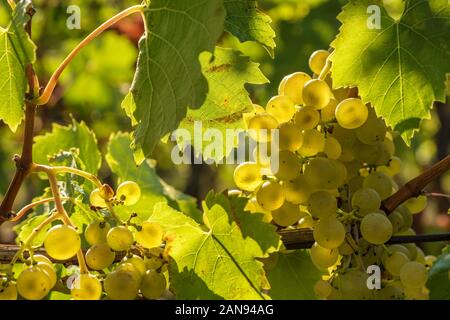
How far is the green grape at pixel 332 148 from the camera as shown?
4.29 feet

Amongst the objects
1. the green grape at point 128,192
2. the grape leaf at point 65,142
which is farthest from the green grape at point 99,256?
the grape leaf at point 65,142

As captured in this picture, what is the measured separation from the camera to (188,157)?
4.90ft

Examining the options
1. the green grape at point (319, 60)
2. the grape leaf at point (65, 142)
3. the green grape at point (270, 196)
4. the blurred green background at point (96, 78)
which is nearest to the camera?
the green grape at point (270, 196)

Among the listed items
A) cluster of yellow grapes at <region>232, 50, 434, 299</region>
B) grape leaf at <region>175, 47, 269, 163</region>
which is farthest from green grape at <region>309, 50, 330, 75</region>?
grape leaf at <region>175, 47, 269, 163</region>

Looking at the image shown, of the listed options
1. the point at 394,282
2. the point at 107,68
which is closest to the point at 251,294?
the point at 394,282

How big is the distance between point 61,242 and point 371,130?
56cm

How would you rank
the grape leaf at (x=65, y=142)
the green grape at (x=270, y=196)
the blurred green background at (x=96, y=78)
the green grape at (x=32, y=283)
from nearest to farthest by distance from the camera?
the green grape at (x=32, y=283) → the green grape at (x=270, y=196) → the grape leaf at (x=65, y=142) → the blurred green background at (x=96, y=78)

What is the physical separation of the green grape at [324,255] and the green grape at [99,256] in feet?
1.12

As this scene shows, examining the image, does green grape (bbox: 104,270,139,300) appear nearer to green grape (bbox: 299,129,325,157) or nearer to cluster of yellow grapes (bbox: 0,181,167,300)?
cluster of yellow grapes (bbox: 0,181,167,300)

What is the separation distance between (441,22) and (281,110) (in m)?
0.31

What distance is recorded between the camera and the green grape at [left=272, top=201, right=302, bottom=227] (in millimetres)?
1307

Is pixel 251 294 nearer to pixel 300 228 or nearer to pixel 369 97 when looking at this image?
pixel 300 228

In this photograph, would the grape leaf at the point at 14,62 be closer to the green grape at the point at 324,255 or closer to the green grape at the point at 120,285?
the green grape at the point at 120,285

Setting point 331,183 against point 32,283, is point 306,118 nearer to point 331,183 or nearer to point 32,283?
point 331,183
